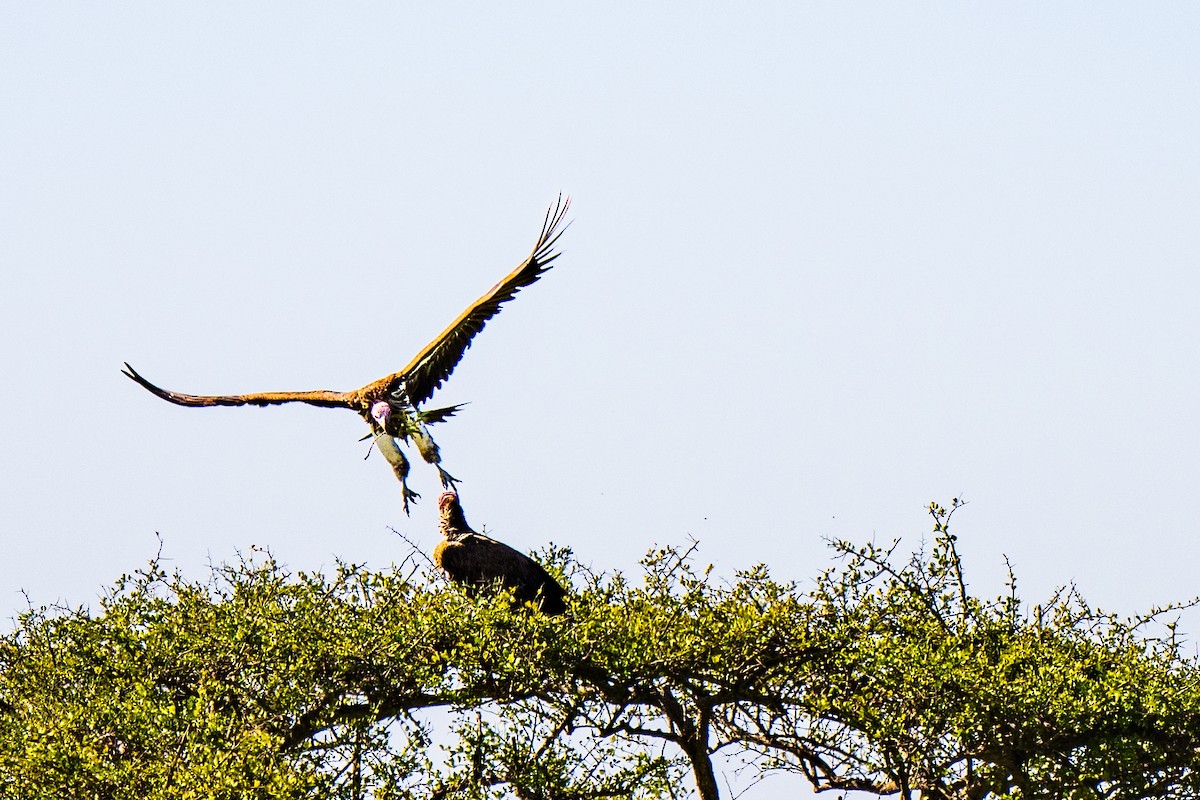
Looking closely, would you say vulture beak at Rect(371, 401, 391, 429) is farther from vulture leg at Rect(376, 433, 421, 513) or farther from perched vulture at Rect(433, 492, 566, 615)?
perched vulture at Rect(433, 492, 566, 615)

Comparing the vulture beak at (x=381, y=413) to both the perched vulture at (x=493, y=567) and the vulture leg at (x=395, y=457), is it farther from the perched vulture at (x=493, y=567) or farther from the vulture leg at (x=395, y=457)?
the perched vulture at (x=493, y=567)

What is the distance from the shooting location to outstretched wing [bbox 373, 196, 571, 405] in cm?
1529

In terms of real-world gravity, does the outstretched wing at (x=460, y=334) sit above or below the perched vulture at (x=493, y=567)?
above

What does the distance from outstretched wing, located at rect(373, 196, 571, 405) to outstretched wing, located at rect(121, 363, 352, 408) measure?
2.24 ft

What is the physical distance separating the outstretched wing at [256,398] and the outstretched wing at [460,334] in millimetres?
684

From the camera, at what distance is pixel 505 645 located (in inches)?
450

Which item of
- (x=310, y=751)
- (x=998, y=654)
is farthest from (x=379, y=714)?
(x=998, y=654)

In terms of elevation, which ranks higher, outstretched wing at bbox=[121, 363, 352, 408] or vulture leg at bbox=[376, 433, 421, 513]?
outstretched wing at bbox=[121, 363, 352, 408]

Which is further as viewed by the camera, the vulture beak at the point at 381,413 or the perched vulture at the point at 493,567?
the vulture beak at the point at 381,413

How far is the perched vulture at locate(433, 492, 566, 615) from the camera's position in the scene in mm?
13227

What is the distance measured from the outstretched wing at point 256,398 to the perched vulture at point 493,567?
253 cm

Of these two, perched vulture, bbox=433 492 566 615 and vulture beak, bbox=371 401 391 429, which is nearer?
perched vulture, bbox=433 492 566 615

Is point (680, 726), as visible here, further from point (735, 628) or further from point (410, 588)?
point (410, 588)

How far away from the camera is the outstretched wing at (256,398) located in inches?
629
